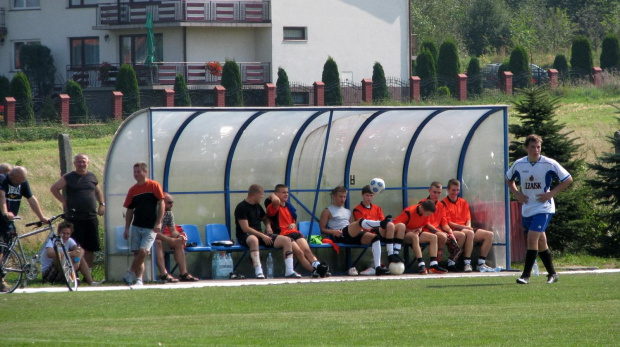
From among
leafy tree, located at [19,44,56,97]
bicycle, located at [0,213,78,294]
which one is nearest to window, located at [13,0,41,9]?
leafy tree, located at [19,44,56,97]

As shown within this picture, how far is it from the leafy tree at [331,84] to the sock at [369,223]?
99.6 feet

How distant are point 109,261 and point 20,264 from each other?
2.08 meters

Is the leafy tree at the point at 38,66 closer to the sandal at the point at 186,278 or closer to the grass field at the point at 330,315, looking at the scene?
the sandal at the point at 186,278

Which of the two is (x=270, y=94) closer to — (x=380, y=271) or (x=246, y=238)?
(x=380, y=271)

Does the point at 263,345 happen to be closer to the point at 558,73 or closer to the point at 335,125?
the point at 335,125

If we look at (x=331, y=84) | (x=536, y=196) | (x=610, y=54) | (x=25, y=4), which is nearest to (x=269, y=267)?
(x=536, y=196)

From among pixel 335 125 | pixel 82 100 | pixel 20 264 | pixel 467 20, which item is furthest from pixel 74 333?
pixel 467 20

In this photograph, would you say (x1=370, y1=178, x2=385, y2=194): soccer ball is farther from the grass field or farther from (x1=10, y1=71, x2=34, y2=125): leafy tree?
(x1=10, y1=71, x2=34, y2=125): leafy tree

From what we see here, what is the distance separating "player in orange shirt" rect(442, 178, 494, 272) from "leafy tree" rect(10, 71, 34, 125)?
23514mm

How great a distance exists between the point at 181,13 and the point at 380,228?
33.6 meters

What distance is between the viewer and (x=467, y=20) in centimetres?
8075

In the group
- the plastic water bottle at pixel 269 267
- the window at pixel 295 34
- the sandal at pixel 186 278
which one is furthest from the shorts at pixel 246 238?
the window at pixel 295 34

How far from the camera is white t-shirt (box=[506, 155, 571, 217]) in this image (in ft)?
42.7

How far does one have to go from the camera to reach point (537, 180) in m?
13.0
